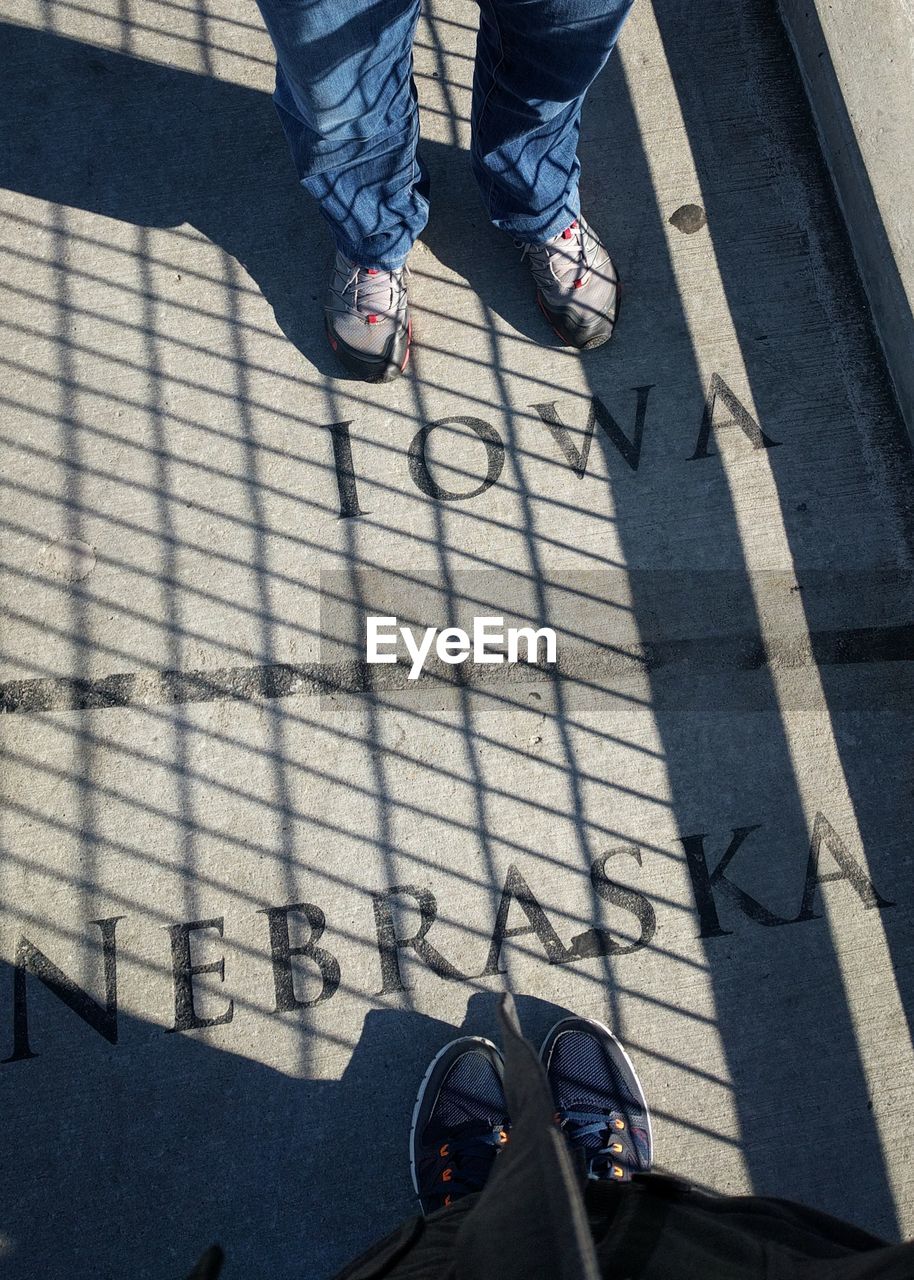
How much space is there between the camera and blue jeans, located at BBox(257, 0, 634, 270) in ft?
5.79

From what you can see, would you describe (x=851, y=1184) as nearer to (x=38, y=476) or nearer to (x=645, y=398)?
(x=645, y=398)

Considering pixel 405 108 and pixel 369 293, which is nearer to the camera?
pixel 405 108

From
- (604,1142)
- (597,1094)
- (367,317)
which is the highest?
(367,317)

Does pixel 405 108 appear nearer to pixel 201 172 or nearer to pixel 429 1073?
pixel 201 172

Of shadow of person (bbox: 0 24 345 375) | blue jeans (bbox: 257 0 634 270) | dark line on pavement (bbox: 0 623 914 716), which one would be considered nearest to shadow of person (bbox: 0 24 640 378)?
shadow of person (bbox: 0 24 345 375)

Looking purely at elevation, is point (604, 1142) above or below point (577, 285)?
below

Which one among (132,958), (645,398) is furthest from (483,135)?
(132,958)

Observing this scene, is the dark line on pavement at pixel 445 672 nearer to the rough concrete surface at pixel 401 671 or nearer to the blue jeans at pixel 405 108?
the rough concrete surface at pixel 401 671

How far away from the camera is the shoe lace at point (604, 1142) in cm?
220

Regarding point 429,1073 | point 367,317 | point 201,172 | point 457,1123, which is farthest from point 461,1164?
point 201,172

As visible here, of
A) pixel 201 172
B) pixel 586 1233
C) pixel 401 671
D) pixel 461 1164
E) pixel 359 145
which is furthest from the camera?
pixel 201 172

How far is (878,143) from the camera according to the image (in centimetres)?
262

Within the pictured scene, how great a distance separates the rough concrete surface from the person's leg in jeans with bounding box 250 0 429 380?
0.17 metres

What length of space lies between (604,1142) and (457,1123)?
37 centimetres
